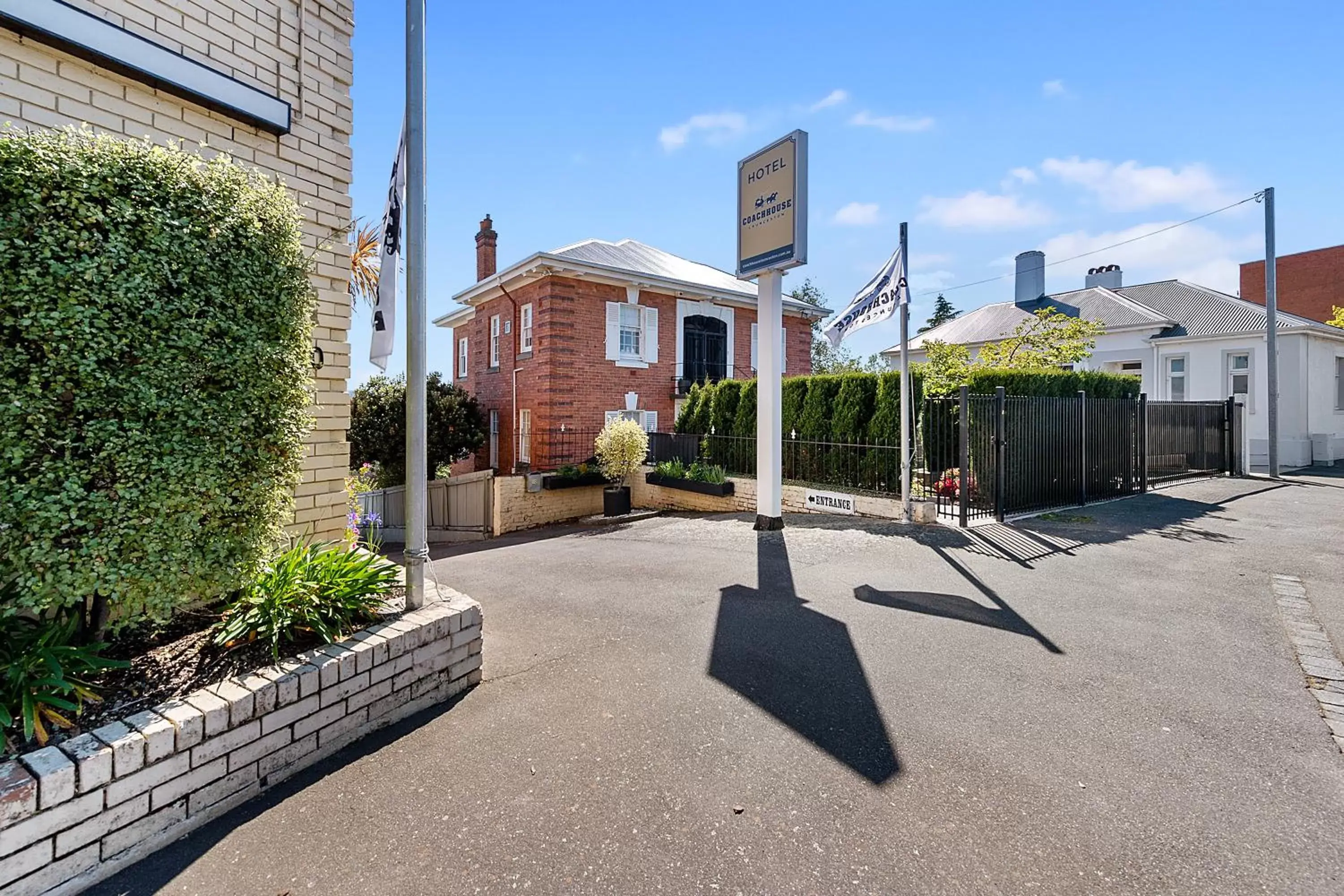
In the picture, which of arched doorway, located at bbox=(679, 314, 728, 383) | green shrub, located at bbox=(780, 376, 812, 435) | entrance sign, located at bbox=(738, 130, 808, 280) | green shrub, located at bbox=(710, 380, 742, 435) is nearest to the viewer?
entrance sign, located at bbox=(738, 130, 808, 280)

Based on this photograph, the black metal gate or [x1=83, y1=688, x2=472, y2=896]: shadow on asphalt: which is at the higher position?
the black metal gate

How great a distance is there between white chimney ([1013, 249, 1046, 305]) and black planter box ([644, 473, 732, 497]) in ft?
67.9

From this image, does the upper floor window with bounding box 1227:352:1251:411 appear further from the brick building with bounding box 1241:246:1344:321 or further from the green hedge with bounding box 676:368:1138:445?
the brick building with bounding box 1241:246:1344:321

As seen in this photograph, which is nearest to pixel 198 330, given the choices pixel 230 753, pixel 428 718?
pixel 230 753

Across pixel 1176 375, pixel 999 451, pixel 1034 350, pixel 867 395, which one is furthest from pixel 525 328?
pixel 1176 375

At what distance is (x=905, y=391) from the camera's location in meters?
9.34

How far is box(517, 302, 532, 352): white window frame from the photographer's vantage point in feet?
53.6

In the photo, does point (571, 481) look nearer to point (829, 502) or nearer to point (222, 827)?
point (829, 502)

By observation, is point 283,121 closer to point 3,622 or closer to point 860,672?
point 3,622

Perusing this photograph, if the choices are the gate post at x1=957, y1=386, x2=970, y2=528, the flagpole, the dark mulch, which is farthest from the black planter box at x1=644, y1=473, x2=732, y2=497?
the dark mulch

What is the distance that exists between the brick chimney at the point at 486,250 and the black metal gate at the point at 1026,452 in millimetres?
14599

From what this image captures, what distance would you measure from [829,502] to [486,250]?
14.5m

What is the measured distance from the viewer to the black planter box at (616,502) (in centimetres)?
1345

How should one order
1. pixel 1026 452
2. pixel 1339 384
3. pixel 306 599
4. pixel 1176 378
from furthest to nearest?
1. pixel 1176 378
2. pixel 1339 384
3. pixel 1026 452
4. pixel 306 599
